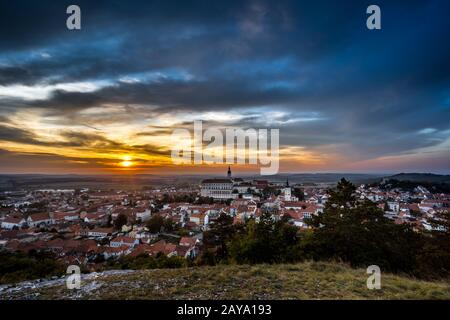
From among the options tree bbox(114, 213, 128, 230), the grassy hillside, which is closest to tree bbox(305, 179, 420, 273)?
the grassy hillside

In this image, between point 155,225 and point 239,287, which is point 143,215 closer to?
point 155,225

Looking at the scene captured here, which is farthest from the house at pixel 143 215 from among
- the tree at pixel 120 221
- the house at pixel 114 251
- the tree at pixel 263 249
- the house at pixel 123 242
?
the tree at pixel 263 249

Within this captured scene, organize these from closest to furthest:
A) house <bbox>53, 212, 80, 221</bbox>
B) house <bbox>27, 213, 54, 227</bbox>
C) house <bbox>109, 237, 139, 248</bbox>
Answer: house <bbox>109, 237, 139, 248</bbox> → house <bbox>27, 213, 54, 227</bbox> → house <bbox>53, 212, 80, 221</bbox>

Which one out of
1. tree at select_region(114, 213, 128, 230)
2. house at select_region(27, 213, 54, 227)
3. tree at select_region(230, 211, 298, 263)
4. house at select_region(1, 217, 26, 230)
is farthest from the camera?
tree at select_region(114, 213, 128, 230)

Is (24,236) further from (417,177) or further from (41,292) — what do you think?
(417,177)

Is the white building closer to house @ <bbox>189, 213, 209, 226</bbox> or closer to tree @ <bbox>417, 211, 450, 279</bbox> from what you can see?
house @ <bbox>189, 213, 209, 226</bbox>
